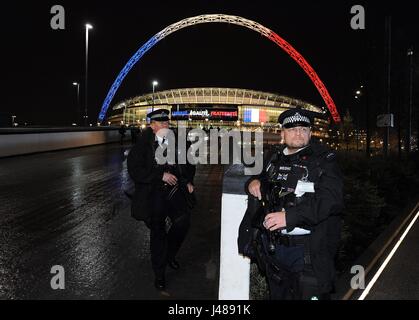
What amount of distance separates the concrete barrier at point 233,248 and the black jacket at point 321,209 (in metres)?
0.96

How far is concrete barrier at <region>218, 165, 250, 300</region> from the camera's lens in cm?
420

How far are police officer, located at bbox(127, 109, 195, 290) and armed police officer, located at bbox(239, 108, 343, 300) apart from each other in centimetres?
200

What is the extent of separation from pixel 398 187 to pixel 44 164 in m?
13.8

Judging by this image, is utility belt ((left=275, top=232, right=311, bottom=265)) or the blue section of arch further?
the blue section of arch

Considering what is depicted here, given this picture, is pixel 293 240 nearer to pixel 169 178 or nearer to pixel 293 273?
pixel 293 273

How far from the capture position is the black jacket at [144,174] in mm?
5258

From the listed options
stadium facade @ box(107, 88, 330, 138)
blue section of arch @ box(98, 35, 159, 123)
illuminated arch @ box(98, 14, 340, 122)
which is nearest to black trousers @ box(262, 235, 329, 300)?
illuminated arch @ box(98, 14, 340, 122)

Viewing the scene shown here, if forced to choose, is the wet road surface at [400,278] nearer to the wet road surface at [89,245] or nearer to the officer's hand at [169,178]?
the wet road surface at [89,245]

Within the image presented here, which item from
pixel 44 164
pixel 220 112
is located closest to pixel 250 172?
pixel 44 164

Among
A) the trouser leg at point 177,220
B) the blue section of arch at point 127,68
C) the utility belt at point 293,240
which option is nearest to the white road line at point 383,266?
the trouser leg at point 177,220

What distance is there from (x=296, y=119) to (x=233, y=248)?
4.79 feet

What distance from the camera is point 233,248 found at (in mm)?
4254

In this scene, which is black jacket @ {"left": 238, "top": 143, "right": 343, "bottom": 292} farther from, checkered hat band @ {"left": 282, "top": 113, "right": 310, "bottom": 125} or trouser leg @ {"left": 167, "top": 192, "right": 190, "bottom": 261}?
trouser leg @ {"left": 167, "top": 192, "right": 190, "bottom": 261}
